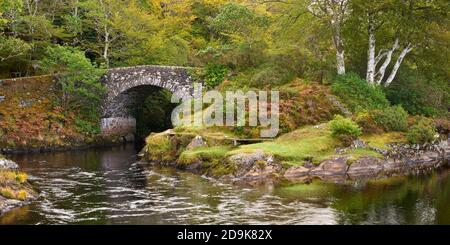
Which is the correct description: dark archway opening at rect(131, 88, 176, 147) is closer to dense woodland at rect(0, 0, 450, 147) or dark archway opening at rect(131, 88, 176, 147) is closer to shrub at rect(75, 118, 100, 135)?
dense woodland at rect(0, 0, 450, 147)

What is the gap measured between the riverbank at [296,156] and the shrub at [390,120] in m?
0.60

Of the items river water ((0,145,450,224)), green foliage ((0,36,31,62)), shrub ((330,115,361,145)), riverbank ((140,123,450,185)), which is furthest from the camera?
green foliage ((0,36,31,62))

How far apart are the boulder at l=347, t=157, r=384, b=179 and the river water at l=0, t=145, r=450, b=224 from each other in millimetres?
1409

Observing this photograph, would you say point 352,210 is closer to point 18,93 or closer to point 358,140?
point 358,140

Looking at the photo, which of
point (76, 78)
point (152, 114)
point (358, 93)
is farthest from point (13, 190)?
point (152, 114)

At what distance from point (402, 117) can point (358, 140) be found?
12.5ft

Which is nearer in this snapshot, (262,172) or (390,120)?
(262,172)

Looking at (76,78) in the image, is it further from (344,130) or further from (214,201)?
(214,201)

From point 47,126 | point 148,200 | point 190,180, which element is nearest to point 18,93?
point 47,126

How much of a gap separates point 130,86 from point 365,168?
59.8ft

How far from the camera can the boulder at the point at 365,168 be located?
2334 cm

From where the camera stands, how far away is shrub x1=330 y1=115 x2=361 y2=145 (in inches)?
996

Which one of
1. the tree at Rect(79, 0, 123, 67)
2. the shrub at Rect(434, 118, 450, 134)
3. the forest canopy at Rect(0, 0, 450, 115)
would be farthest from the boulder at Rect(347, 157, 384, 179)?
the tree at Rect(79, 0, 123, 67)

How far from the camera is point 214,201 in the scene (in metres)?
18.5
